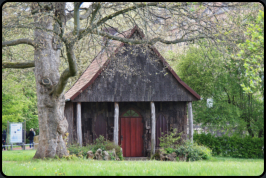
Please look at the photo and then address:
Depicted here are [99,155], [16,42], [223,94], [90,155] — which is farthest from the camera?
[223,94]

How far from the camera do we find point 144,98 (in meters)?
18.2

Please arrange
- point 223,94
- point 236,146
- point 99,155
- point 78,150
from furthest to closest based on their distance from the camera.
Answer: point 223,94
point 236,146
point 78,150
point 99,155

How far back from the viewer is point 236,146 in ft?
70.7

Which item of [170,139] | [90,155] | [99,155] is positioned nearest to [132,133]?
[170,139]

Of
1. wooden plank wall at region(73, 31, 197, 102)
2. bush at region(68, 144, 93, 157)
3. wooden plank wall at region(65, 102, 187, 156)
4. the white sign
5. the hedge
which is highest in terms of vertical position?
wooden plank wall at region(73, 31, 197, 102)

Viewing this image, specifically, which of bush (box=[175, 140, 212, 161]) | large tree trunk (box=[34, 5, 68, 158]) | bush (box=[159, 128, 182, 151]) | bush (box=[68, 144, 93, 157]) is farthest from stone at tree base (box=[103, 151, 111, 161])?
bush (box=[175, 140, 212, 161])

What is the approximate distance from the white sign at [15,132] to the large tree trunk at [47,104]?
1221 cm

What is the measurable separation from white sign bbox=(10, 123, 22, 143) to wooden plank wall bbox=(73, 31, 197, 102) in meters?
9.79

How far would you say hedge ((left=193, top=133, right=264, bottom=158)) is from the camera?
69.4 feet

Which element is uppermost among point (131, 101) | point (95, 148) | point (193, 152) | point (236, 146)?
point (131, 101)

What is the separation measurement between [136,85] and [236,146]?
886 centimetres

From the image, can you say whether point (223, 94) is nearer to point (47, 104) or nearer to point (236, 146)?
point (236, 146)

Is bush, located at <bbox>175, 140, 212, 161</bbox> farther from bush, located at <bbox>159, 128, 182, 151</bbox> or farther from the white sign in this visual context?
the white sign

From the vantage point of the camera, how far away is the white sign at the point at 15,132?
24500mm
